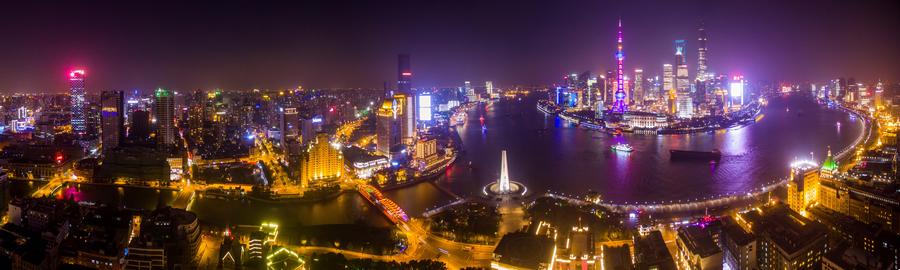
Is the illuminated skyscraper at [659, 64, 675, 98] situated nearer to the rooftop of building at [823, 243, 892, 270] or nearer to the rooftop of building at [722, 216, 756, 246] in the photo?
the rooftop of building at [722, 216, 756, 246]

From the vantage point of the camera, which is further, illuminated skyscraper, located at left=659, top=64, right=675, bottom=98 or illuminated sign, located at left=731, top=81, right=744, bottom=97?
illuminated skyscraper, located at left=659, top=64, right=675, bottom=98

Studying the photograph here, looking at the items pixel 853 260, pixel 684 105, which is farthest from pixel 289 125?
pixel 684 105

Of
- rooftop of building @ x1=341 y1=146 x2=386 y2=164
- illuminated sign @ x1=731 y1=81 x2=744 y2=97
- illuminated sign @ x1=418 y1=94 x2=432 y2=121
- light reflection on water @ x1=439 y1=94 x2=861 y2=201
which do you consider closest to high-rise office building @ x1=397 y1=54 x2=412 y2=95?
illuminated sign @ x1=418 y1=94 x2=432 y2=121

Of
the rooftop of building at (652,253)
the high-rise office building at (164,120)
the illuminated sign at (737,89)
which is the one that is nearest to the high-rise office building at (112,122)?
the high-rise office building at (164,120)

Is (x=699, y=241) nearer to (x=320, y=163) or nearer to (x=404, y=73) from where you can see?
(x=320, y=163)

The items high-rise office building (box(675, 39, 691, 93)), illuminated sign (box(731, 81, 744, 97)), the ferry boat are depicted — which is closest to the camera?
the ferry boat

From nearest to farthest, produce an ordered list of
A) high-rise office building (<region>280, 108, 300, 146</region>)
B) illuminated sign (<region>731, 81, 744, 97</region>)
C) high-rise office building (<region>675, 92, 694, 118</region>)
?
high-rise office building (<region>280, 108, 300, 146</region>) < high-rise office building (<region>675, 92, 694, 118</region>) < illuminated sign (<region>731, 81, 744, 97</region>)

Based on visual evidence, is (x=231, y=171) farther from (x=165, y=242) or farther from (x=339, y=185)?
(x=165, y=242)

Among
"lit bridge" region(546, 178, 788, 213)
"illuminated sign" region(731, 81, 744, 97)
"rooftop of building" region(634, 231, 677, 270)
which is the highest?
"illuminated sign" region(731, 81, 744, 97)
